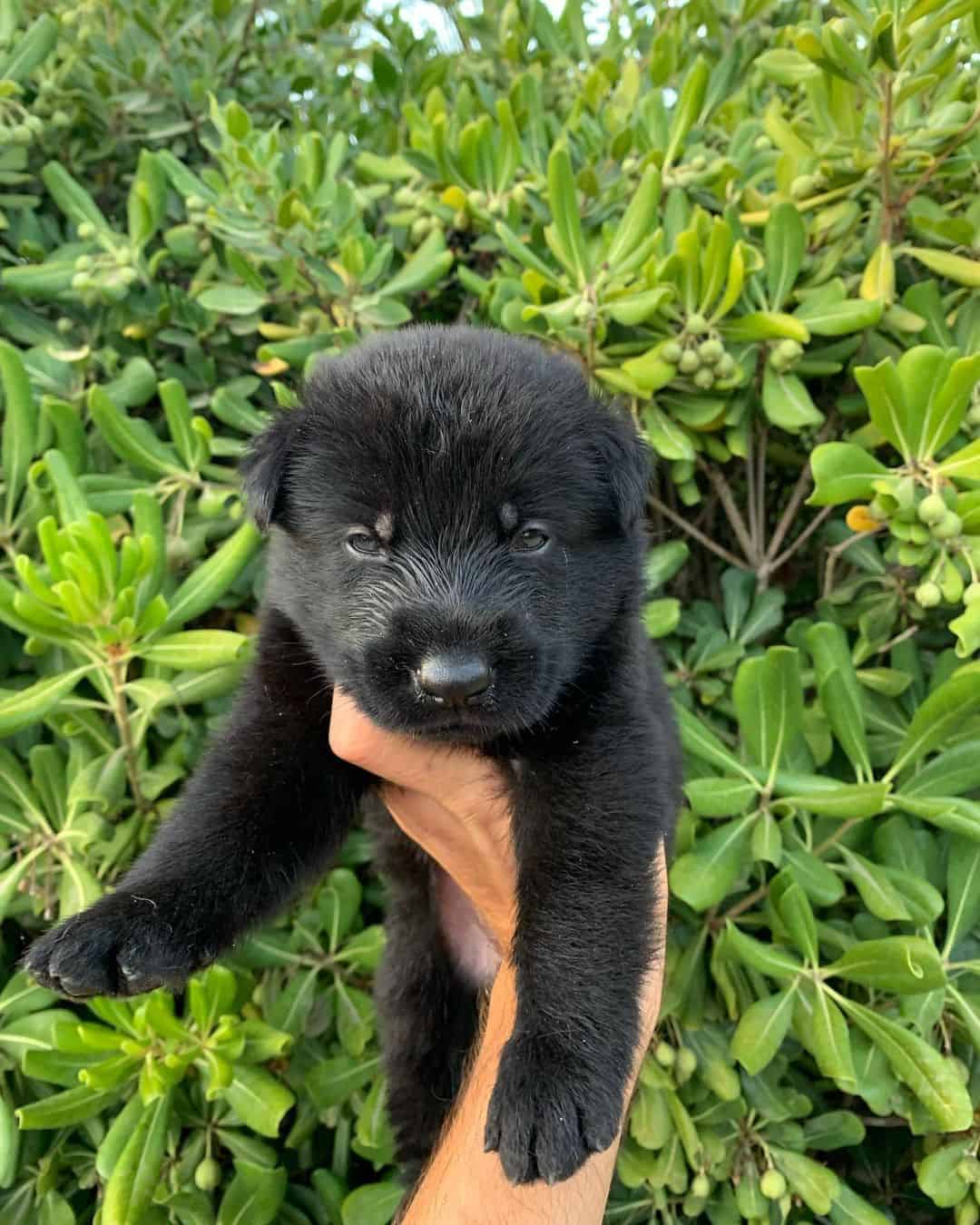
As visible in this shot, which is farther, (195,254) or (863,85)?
(195,254)

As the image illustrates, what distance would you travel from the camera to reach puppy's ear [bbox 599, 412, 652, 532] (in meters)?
1.49

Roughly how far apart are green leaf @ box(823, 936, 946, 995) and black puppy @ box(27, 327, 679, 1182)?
51 centimetres

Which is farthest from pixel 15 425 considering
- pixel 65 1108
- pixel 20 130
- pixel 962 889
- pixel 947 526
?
pixel 962 889

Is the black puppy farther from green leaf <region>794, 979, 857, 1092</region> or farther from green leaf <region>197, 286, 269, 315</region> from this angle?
green leaf <region>197, 286, 269, 315</region>

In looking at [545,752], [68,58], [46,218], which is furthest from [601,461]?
[68,58]

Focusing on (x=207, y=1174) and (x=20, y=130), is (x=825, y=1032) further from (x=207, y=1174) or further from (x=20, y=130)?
(x=20, y=130)

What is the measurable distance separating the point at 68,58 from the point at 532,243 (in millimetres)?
1539

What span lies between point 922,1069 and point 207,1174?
150 cm

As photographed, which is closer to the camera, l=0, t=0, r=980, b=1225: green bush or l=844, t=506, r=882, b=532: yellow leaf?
l=0, t=0, r=980, b=1225: green bush

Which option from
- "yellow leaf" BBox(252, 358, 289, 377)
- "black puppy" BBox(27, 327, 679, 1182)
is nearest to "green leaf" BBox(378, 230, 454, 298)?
"yellow leaf" BBox(252, 358, 289, 377)

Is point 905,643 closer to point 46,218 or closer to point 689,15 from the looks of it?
point 689,15

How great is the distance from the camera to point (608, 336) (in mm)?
2117

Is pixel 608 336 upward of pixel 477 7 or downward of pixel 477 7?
downward

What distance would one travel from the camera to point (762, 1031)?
167 cm
